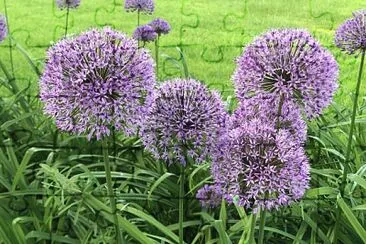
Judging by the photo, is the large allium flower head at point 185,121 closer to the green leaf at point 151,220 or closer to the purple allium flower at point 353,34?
the green leaf at point 151,220

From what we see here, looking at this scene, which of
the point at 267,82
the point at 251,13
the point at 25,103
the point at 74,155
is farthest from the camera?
the point at 251,13

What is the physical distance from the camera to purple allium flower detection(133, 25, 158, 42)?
12.1ft

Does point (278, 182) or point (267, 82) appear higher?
point (267, 82)

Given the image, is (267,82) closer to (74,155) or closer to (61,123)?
(61,123)

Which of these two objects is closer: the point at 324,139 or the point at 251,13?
the point at 324,139

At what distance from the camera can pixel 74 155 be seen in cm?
324

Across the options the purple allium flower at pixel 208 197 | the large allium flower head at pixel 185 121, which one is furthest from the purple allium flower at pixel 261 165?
the purple allium flower at pixel 208 197

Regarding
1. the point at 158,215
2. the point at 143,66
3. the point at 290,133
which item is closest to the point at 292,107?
the point at 290,133

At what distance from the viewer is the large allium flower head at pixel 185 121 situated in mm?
1835

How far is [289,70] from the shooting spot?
1876mm

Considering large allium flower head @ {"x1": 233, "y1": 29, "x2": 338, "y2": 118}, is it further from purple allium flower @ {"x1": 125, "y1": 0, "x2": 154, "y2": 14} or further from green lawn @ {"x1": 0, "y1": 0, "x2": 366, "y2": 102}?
green lawn @ {"x1": 0, "y1": 0, "x2": 366, "y2": 102}

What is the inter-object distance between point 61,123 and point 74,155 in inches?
55.7

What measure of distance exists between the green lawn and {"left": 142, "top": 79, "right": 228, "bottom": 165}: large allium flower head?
3122 mm

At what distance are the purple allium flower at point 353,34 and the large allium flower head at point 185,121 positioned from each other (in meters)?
0.95
